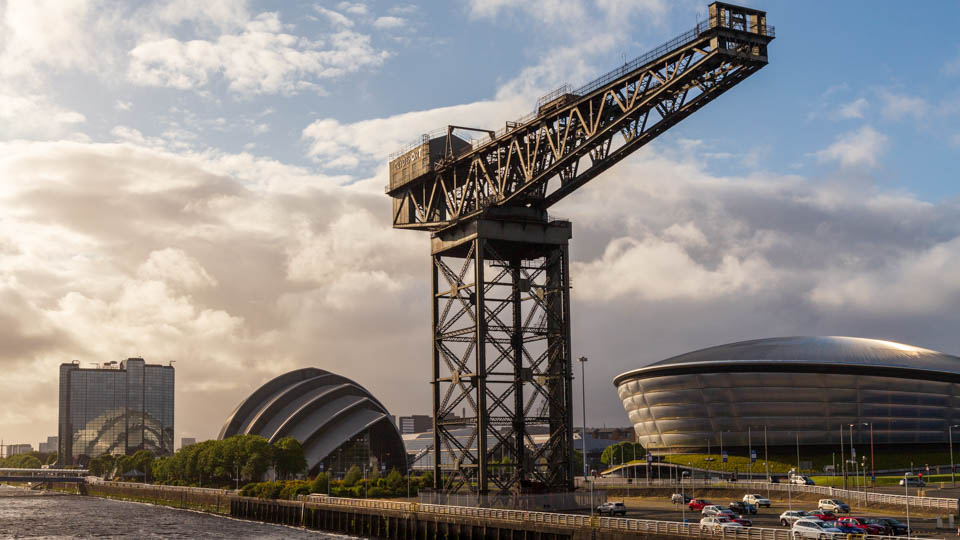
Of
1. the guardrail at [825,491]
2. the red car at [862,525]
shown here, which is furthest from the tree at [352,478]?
the red car at [862,525]

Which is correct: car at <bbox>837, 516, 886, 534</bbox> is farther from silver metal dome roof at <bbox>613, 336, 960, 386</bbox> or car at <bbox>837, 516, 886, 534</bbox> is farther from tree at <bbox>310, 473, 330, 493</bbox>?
silver metal dome roof at <bbox>613, 336, 960, 386</bbox>

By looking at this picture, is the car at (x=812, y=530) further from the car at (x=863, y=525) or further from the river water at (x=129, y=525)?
the river water at (x=129, y=525)

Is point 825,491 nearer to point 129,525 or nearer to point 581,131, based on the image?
point 581,131

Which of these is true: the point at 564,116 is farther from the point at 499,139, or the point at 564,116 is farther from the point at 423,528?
the point at 423,528

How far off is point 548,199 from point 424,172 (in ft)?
43.2

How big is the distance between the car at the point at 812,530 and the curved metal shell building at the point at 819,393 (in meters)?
118

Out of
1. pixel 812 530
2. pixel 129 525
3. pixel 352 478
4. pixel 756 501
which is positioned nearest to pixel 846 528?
pixel 812 530

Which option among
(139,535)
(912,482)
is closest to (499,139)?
(139,535)

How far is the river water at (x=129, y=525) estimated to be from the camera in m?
110

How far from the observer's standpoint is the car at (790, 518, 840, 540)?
57044 millimetres

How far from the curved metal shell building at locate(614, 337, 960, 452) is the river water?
294ft

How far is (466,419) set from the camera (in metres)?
92.1

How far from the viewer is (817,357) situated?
589 feet

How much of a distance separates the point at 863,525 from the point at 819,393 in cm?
11694
